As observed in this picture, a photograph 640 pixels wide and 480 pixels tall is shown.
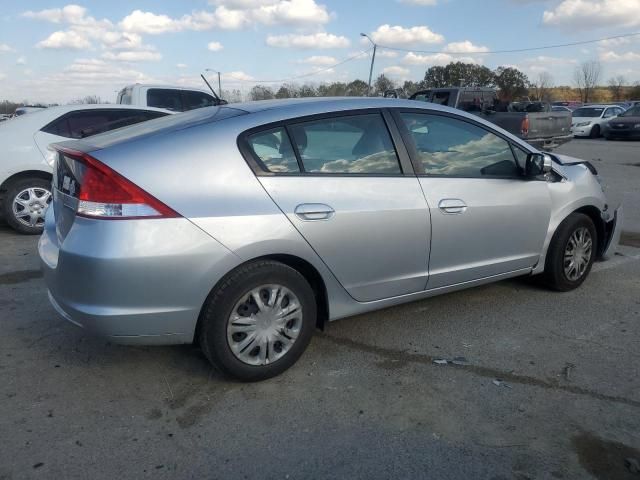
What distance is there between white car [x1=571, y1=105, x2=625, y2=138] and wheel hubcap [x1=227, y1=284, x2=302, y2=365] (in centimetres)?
2614

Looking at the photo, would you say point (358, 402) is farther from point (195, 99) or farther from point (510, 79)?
Result: point (510, 79)

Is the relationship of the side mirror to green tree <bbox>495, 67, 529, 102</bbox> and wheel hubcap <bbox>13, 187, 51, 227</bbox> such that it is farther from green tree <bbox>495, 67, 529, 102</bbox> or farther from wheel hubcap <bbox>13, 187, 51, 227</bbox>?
green tree <bbox>495, 67, 529, 102</bbox>

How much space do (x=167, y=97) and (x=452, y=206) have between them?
877cm

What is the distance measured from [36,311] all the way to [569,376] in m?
3.85

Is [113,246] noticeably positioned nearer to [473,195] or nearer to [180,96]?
[473,195]

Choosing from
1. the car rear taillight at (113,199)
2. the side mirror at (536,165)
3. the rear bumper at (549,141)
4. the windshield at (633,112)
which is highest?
the windshield at (633,112)

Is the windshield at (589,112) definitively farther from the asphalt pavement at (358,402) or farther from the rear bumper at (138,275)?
the rear bumper at (138,275)

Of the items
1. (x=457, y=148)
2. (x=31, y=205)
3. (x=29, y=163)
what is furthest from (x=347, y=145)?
(x=31, y=205)

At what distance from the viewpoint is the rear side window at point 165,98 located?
11141mm

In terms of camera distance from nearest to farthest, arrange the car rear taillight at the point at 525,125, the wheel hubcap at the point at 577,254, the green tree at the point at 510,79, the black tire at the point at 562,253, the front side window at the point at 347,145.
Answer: the front side window at the point at 347,145 → the black tire at the point at 562,253 → the wheel hubcap at the point at 577,254 → the car rear taillight at the point at 525,125 → the green tree at the point at 510,79

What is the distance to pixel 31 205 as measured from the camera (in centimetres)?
701

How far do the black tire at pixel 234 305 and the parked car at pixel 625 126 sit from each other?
24.8m

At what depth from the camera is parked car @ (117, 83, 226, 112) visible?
1101 cm

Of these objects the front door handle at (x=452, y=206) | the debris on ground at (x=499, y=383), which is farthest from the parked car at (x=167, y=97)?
the debris on ground at (x=499, y=383)
